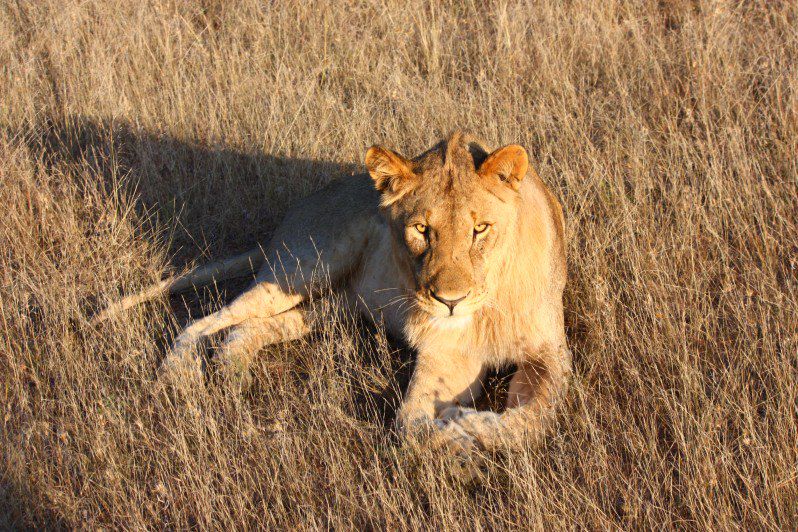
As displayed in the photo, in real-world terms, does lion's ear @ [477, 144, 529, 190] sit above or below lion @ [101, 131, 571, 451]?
above

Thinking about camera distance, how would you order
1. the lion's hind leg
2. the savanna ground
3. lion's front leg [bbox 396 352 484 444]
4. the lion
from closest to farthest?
the savanna ground
the lion
lion's front leg [bbox 396 352 484 444]
the lion's hind leg

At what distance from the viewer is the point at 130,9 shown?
24.4 ft

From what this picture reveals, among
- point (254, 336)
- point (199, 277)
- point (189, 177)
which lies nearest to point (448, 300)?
point (254, 336)

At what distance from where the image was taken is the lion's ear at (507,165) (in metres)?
3.43

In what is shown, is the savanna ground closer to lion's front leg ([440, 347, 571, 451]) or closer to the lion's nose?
lion's front leg ([440, 347, 571, 451])

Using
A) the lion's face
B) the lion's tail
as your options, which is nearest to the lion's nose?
the lion's face

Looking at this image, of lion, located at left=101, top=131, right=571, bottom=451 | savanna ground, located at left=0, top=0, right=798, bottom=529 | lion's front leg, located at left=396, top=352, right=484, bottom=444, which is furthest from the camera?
lion's front leg, located at left=396, top=352, right=484, bottom=444

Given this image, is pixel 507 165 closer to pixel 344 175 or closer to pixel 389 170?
pixel 389 170

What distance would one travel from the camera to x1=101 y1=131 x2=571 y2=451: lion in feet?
11.3

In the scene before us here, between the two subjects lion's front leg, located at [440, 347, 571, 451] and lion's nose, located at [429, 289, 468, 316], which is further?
lion's front leg, located at [440, 347, 571, 451]

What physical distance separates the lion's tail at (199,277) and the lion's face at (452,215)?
139 centimetres

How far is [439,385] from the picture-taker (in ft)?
12.8

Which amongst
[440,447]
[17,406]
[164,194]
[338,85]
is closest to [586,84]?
[338,85]

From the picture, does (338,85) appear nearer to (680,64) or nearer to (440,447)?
(680,64)
